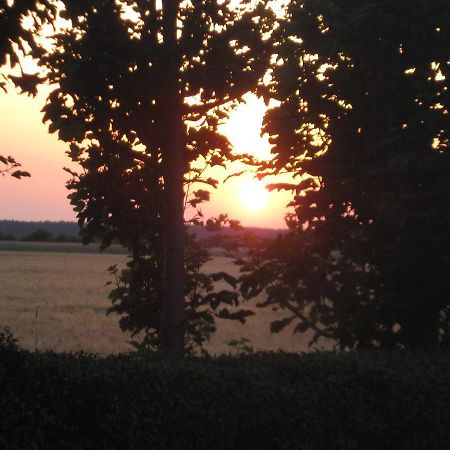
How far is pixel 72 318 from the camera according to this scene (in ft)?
81.7

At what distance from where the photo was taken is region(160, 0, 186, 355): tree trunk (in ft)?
37.9

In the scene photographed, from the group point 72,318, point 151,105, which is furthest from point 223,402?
point 72,318

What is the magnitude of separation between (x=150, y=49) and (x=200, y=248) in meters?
3.86

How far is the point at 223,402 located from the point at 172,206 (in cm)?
488

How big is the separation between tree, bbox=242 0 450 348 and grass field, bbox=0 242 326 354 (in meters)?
2.32

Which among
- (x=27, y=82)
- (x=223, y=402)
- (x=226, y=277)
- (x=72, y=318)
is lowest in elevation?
(x=72, y=318)

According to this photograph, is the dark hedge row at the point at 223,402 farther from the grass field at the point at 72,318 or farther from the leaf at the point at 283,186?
the leaf at the point at 283,186

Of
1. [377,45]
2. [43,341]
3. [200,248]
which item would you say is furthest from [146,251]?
[43,341]

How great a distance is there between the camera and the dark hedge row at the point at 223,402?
6.96 metres

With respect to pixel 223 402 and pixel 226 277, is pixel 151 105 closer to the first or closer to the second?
pixel 226 277

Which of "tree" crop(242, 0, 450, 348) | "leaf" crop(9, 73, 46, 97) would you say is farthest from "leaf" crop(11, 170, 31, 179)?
"tree" crop(242, 0, 450, 348)

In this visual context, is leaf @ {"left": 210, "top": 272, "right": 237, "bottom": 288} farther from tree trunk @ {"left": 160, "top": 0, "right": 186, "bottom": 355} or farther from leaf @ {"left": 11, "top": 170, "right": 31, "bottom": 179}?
leaf @ {"left": 11, "top": 170, "right": 31, "bottom": 179}

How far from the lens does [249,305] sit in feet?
103

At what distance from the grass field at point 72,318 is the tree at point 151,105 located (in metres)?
1.99
